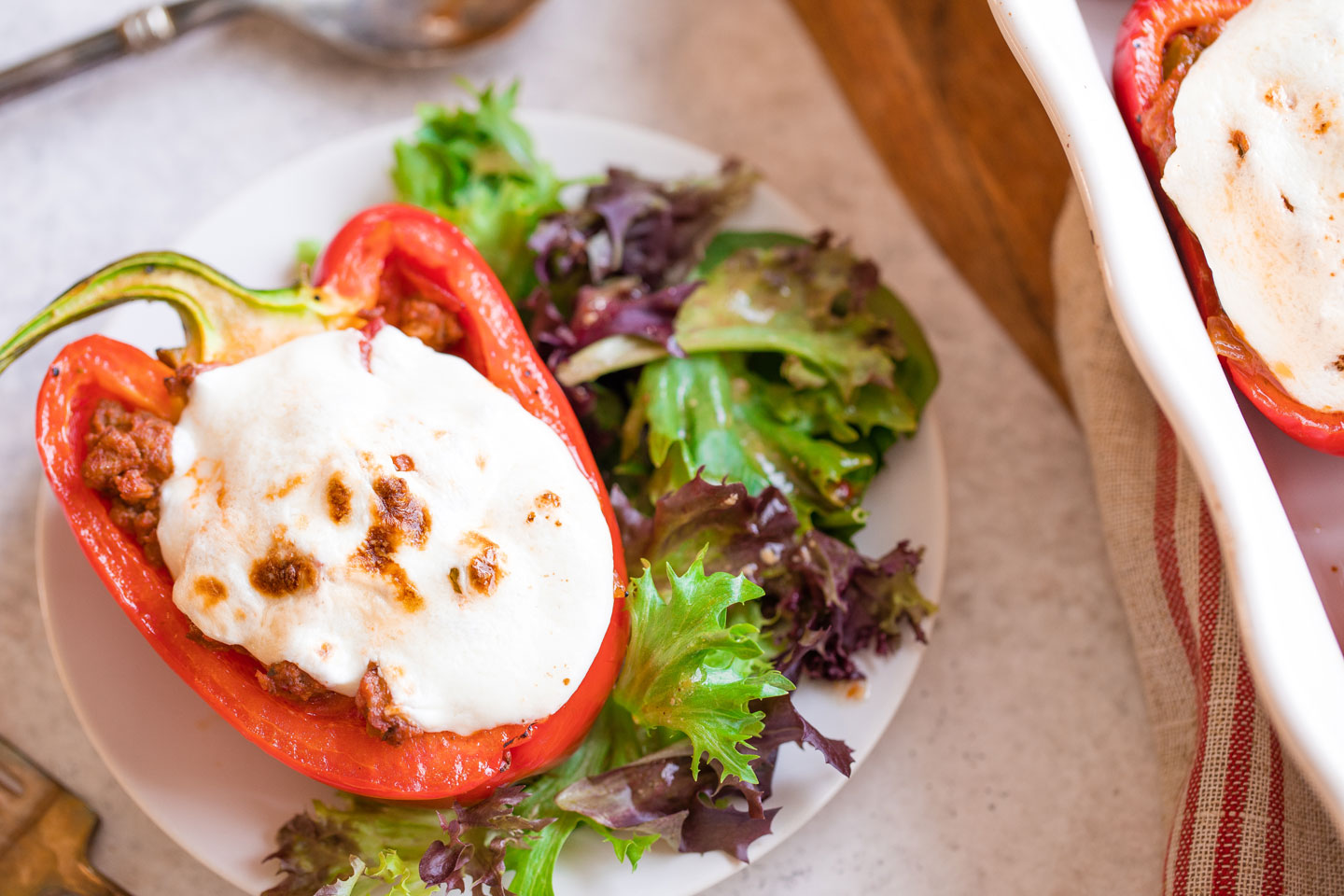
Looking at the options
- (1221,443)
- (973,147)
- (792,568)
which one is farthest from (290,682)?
(973,147)

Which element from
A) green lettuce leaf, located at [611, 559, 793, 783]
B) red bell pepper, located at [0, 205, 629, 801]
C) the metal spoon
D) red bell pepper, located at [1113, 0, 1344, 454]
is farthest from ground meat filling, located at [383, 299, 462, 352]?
red bell pepper, located at [1113, 0, 1344, 454]

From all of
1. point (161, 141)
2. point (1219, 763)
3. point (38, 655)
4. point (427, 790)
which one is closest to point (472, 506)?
point (427, 790)

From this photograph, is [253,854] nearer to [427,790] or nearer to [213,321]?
[427,790]

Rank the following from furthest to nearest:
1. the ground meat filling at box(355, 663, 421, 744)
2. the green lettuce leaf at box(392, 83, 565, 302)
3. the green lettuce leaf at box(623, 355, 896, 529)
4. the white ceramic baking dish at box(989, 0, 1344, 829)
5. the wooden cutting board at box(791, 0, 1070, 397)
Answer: the wooden cutting board at box(791, 0, 1070, 397), the green lettuce leaf at box(392, 83, 565, 302), the green lettuce leaf at box(623, 355, 896, 529), the ground meat filling at box(355, 663, 421, 744), the white ceramic baking dish at box(989, 0, 1344, 829)

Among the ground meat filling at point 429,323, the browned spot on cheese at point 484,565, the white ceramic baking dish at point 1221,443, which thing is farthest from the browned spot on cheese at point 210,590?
the white ceramic baking dish at point 1221,443

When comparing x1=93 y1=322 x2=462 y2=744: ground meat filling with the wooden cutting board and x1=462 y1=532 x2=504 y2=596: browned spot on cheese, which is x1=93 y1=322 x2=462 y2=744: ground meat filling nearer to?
x1=462 y1=532 x2=504 y2=596: browned spot on cheese

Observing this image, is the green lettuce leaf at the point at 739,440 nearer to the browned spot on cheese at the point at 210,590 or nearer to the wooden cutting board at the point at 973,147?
the wooden cutting board at the point at 973,147
